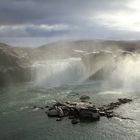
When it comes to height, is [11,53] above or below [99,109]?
above

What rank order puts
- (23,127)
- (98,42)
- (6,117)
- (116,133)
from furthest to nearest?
(98,42), (6,117), (23,127), (116,133)

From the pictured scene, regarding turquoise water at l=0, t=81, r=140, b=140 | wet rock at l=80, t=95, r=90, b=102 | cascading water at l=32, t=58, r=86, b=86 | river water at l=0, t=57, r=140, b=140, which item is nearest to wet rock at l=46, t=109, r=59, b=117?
turquoise water at l=0, t=81, r=140, b=140

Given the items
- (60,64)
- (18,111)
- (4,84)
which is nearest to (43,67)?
(60,64)

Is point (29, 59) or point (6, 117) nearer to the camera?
point (6, 117)

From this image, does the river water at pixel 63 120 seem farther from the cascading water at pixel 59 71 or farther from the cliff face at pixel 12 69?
the cascading water at pixel 59 71

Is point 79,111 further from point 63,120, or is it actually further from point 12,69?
point 12,69

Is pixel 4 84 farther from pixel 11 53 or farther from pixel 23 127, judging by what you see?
pixel 23 127

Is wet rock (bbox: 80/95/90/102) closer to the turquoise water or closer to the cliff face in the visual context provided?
the turquoise water
